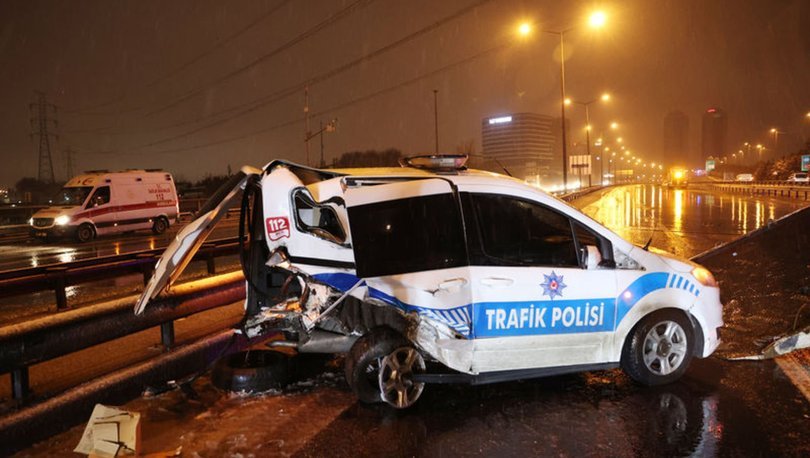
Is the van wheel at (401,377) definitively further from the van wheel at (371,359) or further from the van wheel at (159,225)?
the van wheel at (159,225)

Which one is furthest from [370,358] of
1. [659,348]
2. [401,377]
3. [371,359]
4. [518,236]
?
[659,348]

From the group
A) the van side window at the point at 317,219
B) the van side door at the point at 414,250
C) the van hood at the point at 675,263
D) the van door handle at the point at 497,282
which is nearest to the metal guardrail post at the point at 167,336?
the van side window at the point at 317,219

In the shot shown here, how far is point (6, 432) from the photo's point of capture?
4086 millimetres

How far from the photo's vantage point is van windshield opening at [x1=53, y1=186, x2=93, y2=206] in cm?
2467

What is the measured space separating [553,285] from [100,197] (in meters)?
24.4

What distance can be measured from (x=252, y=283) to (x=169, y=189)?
79.1 feet

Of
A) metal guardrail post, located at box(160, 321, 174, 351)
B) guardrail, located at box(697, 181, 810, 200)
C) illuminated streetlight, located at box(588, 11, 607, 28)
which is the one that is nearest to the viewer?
metal guardrail post, located at box(160, 321, 174, 351)

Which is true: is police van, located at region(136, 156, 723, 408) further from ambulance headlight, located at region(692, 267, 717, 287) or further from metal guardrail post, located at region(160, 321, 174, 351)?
metal guardrail post, located at region(160, 321, 174, 351)

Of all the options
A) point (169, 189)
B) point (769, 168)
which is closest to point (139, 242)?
point (169, 189)

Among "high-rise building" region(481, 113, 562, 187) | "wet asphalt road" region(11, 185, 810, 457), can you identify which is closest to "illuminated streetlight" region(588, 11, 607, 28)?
"wet asphalt road" region(11, 185, 810, 457)

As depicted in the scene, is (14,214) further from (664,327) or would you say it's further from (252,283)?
(664,327)

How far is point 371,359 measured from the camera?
486 centimetres

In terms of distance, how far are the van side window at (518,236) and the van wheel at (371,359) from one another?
0.99 metres

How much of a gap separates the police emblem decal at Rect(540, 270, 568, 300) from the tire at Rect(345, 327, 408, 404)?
4.01 ft
